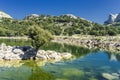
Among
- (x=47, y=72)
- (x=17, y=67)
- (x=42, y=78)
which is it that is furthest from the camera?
(x=17, y=67)

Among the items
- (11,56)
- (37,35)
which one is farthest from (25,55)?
(37,35)

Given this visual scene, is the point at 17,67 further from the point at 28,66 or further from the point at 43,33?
the point at 43,33

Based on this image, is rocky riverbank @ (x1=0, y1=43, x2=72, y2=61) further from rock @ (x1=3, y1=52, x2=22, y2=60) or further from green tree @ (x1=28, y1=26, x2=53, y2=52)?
green tree @ (x1=28, y1=26, x2=53, y2=52)

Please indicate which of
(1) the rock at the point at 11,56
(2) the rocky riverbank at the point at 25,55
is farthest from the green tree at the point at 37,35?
(1) the rock at the point at 11,56

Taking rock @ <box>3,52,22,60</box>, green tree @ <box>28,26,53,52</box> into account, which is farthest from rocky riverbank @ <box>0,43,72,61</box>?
green tree @ <box>28,26,53,52</box>

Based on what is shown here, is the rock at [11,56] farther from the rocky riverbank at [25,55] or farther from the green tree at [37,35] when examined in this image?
the green tree at [37,35]

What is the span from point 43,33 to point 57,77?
30020 millimetres

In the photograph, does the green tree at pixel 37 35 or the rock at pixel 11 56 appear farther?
the green tree at pixel 37 35

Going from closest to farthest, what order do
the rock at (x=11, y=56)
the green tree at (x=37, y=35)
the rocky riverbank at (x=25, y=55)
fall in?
1. the rock at (x=11, y=56)
2. the rocky riverbank at (x=25, y=55)
3. the green tree at (x=37, y=35)

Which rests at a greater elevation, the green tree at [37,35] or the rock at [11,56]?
the green tree at [37,35]

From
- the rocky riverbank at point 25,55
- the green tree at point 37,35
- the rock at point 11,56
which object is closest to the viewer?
the rock at point 11,56

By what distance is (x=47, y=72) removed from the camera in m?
60.3

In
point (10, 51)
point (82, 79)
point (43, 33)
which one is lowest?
point (82, 79)

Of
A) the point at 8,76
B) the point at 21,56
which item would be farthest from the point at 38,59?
the point at 8,76
